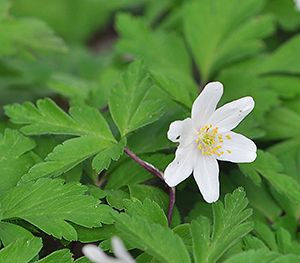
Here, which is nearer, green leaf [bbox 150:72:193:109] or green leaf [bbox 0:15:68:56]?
green leaf [bbox 150:72:193:109]

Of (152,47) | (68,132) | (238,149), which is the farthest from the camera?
(152,47)

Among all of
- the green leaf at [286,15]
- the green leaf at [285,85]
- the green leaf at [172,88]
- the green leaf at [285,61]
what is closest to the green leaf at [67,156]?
the green leaf at [172,88]

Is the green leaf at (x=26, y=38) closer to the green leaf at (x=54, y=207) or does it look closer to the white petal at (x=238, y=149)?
the green leaf at (x=54, y=207)

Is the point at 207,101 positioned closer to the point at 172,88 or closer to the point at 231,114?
the point at 231,114

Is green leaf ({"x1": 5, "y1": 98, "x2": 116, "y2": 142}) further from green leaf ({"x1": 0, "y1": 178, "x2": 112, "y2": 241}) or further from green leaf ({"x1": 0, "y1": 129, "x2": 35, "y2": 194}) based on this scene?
green leaf ({"x1": 0, "y1": 178, "x2": 112, "y2": 241})

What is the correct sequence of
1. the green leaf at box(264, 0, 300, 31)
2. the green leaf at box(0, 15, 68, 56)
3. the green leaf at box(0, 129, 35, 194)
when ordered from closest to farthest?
the green leaf at box(0, 129, 35, 194) → the green leaf at box(0, 15, 68, 56) → the green leaf at box(264, 0, 300, 31)

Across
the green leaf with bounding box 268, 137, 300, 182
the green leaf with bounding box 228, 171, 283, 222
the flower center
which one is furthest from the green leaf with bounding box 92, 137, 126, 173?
the green leaf with bounding box 268, 137, 300, 182

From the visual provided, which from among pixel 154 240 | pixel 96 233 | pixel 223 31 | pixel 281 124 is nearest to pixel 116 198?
pixel 96 233

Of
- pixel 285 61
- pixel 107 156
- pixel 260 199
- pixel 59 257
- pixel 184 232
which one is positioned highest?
pixel 285 61
